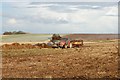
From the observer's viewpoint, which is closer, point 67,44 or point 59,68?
point 59,68

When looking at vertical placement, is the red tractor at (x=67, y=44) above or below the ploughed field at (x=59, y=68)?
below

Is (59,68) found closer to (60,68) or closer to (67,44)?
(60,68)

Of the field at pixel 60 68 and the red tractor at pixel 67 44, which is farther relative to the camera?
the red tractor at pixel 67 44

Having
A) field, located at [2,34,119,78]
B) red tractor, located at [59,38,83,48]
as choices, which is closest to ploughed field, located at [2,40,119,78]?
field, located at [2,34,119,78]

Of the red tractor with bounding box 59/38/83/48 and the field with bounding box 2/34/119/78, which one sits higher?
the field with bounding box 2/34/119/78

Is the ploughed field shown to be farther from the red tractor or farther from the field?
the red tractor

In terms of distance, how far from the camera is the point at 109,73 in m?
15.9

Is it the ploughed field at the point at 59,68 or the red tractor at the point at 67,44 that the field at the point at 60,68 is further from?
the red tractor at the point at 67,44

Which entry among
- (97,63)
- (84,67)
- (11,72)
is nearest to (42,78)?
(11,72)

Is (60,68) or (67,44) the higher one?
(60,68)

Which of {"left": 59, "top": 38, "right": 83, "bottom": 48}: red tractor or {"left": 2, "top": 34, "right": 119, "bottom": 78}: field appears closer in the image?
{"left": 2, "top": 34, "right": 119, "bottom": 78}: field

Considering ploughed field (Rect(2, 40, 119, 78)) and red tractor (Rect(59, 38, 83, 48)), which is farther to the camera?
red tractor (Rect(59, 38, 83, 48))

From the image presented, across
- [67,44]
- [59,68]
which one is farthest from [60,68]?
[67,44]

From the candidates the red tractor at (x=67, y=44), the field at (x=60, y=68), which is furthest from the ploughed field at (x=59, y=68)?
the red tractor at (x=67, y=44)
